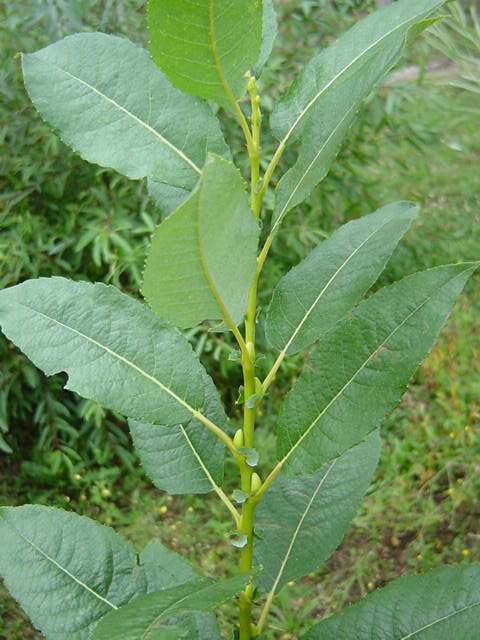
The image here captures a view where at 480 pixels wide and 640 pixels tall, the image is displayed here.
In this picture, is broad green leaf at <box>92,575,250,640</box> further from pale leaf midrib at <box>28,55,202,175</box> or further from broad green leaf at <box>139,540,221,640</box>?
pale leaf midrib at <box>28,55,202,175</box>

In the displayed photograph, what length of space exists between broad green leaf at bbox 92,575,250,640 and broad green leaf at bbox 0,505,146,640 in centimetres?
21

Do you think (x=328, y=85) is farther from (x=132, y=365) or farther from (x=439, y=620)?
(x=439, y=620)

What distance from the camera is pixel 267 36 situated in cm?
82

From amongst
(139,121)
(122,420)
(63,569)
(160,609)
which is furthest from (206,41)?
(122,420)

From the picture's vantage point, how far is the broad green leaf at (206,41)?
1.98 ft

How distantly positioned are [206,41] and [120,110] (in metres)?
0.18

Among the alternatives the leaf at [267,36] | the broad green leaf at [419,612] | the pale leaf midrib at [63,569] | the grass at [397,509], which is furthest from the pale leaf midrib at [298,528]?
the grass at [397,509]

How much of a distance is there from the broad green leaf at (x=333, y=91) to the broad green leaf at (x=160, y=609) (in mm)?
344

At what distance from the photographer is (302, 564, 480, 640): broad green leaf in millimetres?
778

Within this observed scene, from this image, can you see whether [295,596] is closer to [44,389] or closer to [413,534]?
[413,534]

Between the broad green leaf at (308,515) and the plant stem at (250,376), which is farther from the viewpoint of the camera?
the broad green leaf at (308,515)

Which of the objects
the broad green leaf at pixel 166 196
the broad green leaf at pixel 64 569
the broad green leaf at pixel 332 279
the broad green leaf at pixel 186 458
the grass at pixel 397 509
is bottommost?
the grass at pixel 397 509

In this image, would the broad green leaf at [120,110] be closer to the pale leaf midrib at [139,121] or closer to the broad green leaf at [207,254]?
the pale leaf midrib at [139,121]

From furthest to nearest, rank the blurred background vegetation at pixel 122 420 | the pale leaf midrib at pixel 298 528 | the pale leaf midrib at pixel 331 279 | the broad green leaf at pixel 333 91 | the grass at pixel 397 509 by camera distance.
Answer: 1. the blurred background vegetation at pixel 122 420
2. the grass at pixel 397 509
3. the pale leaf midrib at pixel 298 528
4. the pale leaf midrib at pixel 331 279
5. the broad green leaf at pixel 333 91
